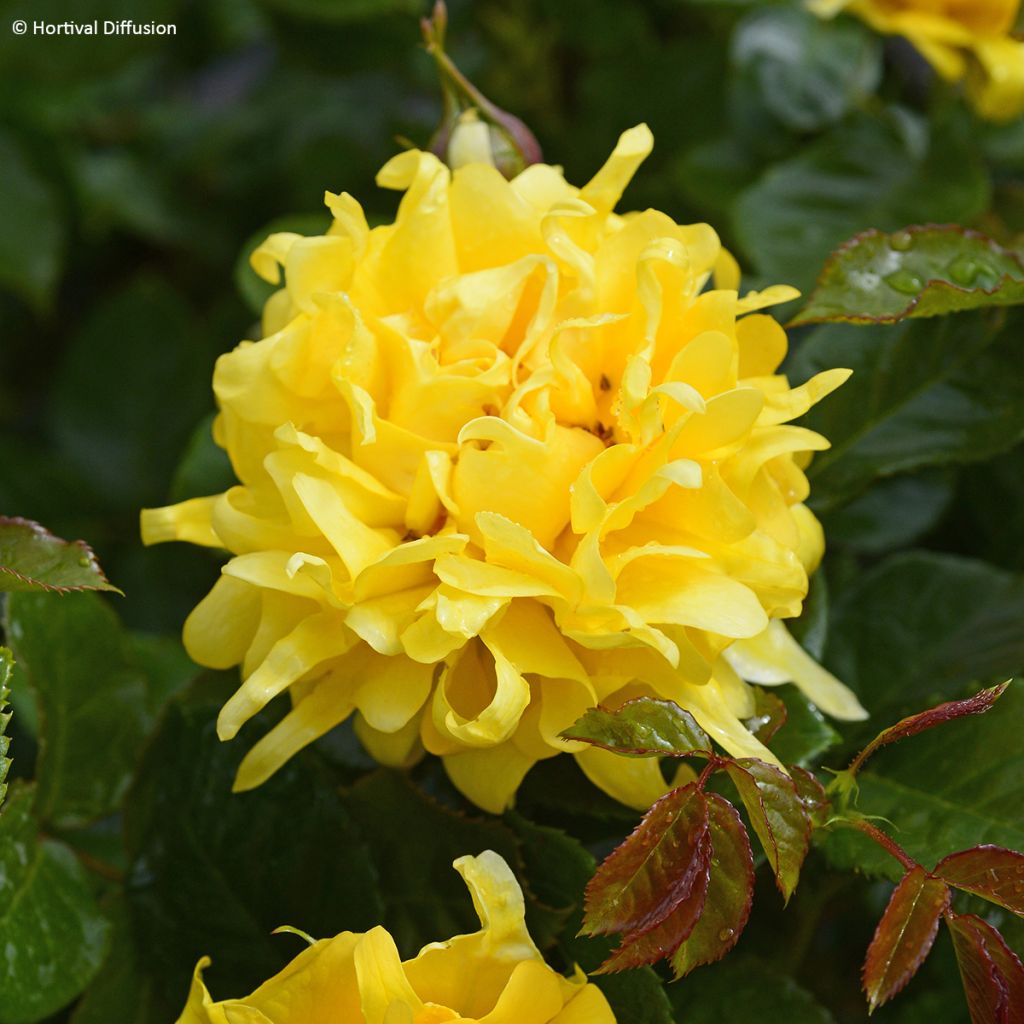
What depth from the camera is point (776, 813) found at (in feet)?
1.23

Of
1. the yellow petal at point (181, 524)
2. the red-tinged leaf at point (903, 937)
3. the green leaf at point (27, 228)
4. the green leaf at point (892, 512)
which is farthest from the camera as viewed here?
the green leaf at point (27, 228)

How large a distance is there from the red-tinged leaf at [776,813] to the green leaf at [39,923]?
0.26 metres

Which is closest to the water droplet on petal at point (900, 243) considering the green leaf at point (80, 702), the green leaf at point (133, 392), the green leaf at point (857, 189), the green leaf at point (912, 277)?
the green leaf at point (912, 277)

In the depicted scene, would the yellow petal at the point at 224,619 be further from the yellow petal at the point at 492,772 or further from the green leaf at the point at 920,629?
the green leaf at the point at 920,629

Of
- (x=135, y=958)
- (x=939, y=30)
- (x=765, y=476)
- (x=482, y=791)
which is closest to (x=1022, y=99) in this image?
(x=939, y=30)

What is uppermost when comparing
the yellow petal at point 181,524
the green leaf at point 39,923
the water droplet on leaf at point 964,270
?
the water droplet on leaf at point 964,270

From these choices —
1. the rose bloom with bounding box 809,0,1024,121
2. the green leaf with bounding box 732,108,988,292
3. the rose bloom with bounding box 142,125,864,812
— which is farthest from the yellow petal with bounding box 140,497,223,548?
the rose bloom with bounding box 809,0,1024,121

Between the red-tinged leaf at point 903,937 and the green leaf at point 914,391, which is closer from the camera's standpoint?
the red-tinged leaf at point 903,937

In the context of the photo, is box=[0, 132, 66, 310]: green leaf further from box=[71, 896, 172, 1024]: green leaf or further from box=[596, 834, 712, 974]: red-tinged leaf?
box=[596, 834, 712, 974]: red-tinged leaf

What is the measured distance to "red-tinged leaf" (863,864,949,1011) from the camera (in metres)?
0.36

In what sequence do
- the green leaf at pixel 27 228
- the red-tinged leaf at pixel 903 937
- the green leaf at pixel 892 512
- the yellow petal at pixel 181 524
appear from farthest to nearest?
the green leaf at pixel 27 228 → the green leaf at pixel 892 512 → the yellow petal at pixel 181 524 → the red-tinged leaf at pixel 903 937

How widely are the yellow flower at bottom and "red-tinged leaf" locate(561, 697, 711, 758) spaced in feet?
0.17

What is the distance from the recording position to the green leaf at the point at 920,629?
55cm

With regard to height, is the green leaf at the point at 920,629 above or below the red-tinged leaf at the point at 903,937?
below
